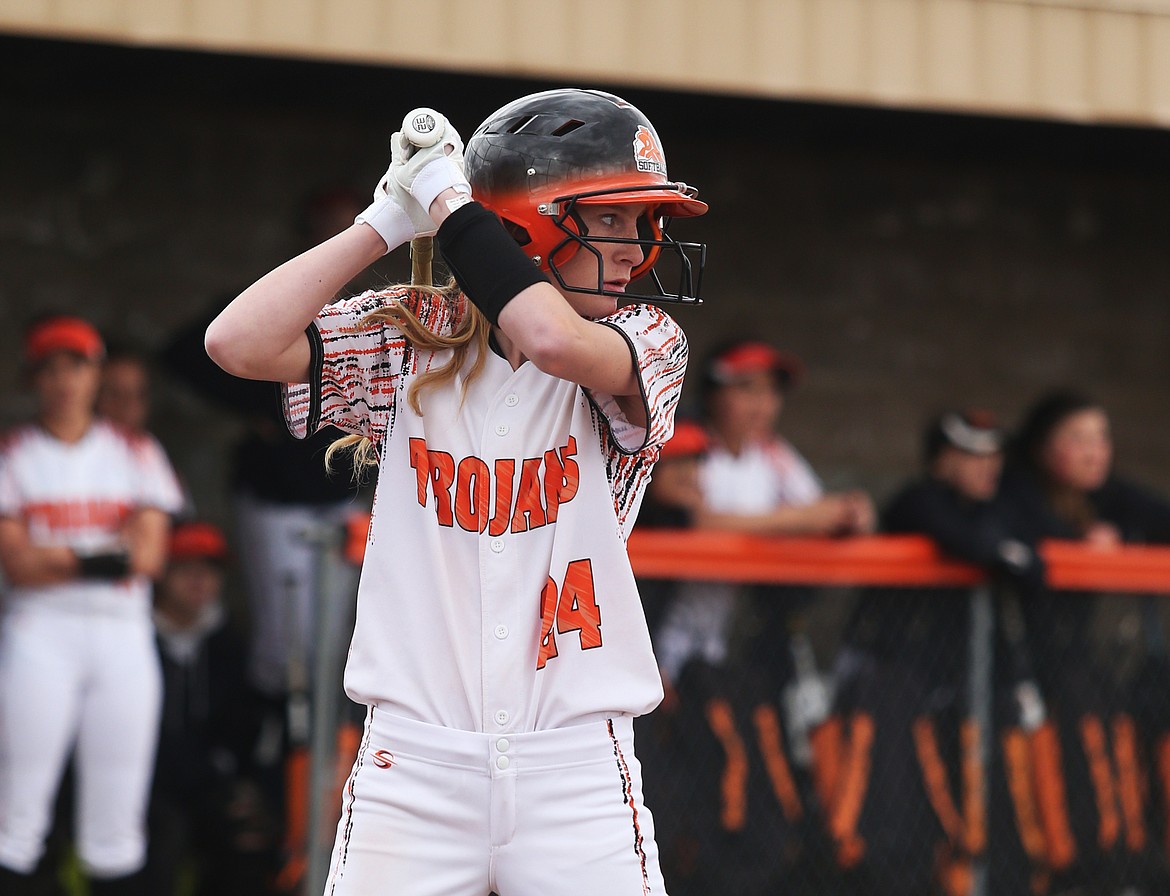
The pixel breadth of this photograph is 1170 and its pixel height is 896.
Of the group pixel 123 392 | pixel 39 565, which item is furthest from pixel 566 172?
pixel 123 392

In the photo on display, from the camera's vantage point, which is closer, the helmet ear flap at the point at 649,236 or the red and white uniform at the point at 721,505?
the helmet ear flap at the point at 649,236

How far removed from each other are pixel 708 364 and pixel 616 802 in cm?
351

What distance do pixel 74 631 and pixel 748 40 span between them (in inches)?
121

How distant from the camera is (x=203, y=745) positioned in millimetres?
5793

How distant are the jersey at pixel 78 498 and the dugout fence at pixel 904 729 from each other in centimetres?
88

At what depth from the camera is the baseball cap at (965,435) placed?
6.01 metres

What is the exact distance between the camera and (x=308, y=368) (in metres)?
2.70

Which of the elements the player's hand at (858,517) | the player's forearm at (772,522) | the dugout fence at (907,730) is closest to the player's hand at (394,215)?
the dugout fence at (907,730)

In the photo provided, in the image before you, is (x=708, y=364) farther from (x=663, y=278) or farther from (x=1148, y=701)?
(x=1148, y=701)

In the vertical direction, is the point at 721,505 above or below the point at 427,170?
below

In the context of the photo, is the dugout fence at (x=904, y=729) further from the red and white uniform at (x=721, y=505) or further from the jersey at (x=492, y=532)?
the jersey at (x=492, y=532)

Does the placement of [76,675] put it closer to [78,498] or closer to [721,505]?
[78,498]

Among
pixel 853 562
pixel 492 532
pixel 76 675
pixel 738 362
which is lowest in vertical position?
pixel 76 675

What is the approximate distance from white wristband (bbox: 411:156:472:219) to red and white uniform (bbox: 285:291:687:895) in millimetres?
276
